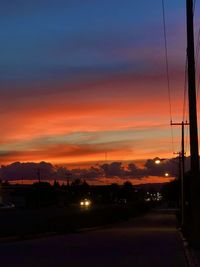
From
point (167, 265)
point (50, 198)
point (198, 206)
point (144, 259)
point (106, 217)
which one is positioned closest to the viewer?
point (167, 265)

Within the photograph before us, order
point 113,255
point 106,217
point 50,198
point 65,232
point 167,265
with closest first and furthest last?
point 167,265, point 113,255, point 65,232, point 106,217, point 50,198

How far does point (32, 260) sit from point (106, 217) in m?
45.9

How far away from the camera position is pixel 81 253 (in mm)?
24344

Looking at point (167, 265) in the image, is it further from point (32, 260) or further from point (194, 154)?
point (194, 154)

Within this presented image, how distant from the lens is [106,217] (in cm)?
6650

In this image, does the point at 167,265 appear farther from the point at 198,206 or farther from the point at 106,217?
the point at 106,217

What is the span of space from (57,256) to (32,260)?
1793 mm

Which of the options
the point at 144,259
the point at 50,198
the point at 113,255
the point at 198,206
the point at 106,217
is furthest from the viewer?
the point at 50,198

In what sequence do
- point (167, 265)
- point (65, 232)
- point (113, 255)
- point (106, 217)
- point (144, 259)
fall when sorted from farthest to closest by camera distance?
point (106, 217) < point (65, 232) < point (113, 255) < point (144, 259) < point (167, 265)

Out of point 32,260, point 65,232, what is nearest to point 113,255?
point 32,260

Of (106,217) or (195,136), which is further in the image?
(106,217)

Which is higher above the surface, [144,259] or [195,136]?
[195,136]

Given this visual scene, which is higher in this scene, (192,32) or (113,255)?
(192,32)

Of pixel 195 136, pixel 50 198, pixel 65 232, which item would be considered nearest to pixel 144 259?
pixel 195 136
